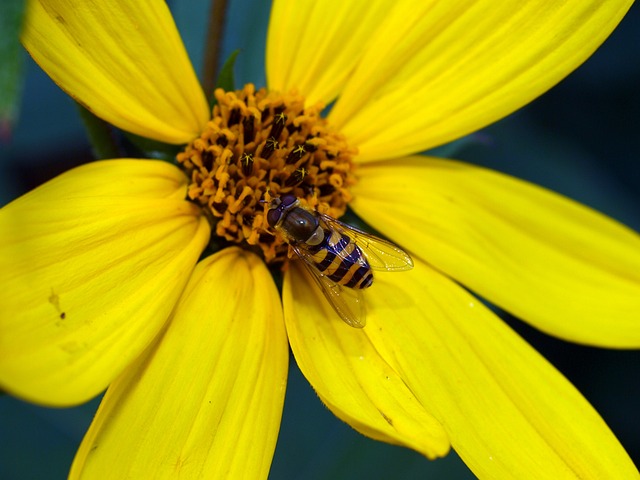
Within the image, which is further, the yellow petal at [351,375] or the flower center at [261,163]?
the flower center at [261,163]

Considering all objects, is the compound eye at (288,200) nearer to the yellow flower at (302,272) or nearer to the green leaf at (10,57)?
the yellow flower at (302,272)

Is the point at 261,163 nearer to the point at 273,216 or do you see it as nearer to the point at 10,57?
the point at 273,216

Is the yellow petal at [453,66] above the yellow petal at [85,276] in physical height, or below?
above

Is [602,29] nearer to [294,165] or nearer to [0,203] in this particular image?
[294,165]

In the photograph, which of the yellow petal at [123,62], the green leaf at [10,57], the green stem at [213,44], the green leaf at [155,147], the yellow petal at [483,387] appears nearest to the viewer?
the green leaf at [10,57]

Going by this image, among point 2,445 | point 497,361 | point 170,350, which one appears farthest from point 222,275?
point 2,445

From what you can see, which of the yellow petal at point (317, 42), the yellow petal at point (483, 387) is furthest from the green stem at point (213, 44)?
the yellow petal at point (483, 387)

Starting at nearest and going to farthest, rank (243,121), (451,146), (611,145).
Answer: (243,121) → (451,146) → (611,145)
